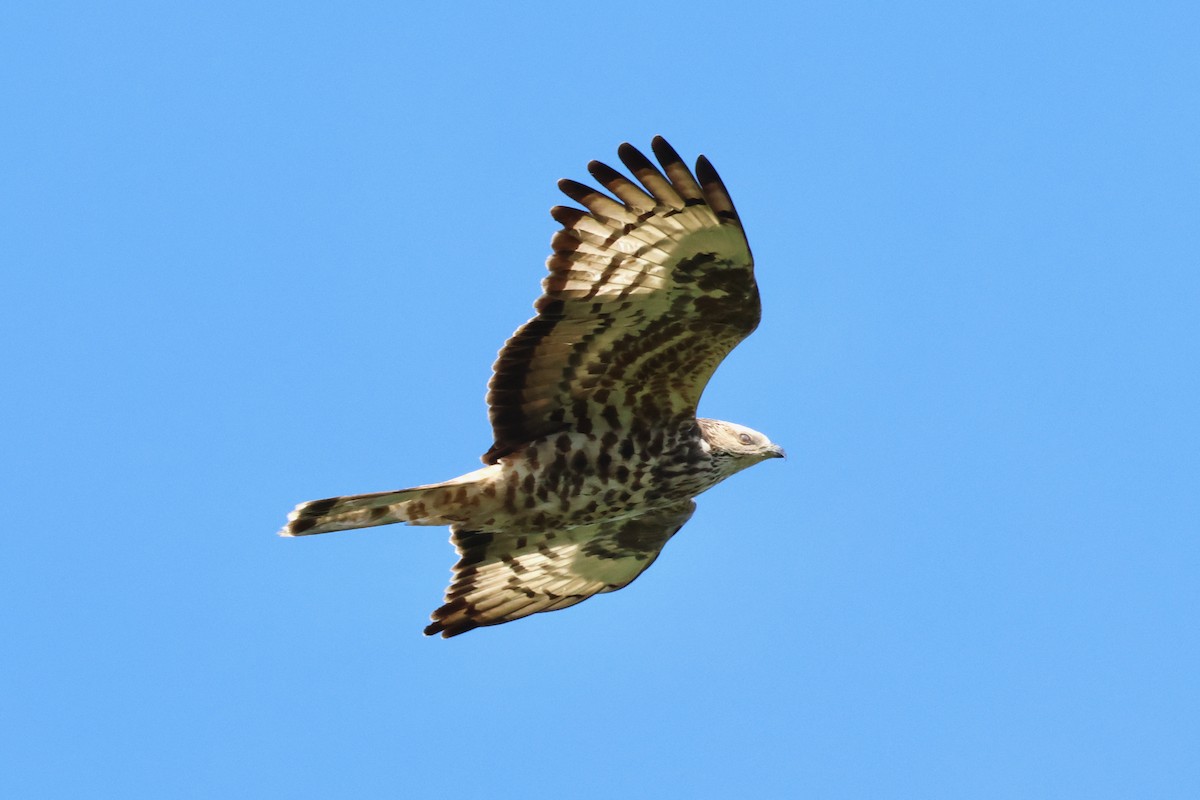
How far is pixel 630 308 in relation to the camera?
10320mm

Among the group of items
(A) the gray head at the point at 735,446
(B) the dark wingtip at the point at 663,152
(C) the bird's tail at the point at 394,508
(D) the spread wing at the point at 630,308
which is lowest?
(C) the bird's tail at the point at 394,508

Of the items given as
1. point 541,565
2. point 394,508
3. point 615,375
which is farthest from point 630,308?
point 541,565

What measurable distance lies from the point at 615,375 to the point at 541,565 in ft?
6.84

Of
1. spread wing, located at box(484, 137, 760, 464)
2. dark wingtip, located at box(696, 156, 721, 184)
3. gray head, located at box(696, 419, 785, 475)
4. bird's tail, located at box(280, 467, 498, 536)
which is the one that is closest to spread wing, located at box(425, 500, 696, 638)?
gray head, located at box(696, 419, 785, 475)

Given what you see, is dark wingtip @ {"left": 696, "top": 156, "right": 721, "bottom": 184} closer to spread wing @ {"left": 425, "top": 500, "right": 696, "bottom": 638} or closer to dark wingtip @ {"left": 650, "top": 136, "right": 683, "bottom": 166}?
dark wingtip @ {"left": 650, "top": 136, "right": 683, "bottom": 166}

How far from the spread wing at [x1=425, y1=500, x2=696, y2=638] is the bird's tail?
45.7 inches

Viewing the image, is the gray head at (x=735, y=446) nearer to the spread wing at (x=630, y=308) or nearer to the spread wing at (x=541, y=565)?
the spread wing at (x=630, y=308)

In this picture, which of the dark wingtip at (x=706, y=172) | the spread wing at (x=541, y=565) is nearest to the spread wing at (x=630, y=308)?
the dark wingtip at (x=706, y=172)

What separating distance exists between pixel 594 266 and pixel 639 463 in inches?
54.9

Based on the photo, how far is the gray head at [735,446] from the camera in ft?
→ 36.0

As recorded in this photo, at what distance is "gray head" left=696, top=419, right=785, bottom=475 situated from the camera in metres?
11.0

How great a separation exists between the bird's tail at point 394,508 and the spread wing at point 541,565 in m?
1.16

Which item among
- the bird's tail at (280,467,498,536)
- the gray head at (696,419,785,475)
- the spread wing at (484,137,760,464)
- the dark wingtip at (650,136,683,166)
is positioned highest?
the dark wingtip at (650,136,683,166)

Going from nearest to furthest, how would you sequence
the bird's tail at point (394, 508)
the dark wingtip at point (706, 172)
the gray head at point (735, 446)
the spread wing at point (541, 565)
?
the dark wingtip at point (706, 172) < the bird's tail at point (394, 508) < the gray head at point (735, 446) < the spread wing at point (541, 565)
